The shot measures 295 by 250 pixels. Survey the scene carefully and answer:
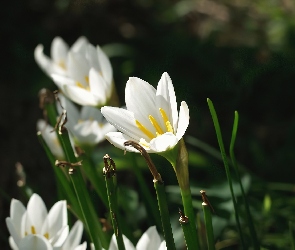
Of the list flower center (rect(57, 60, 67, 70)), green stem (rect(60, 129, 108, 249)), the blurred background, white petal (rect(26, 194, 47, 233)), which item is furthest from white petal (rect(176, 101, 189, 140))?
the blurred background

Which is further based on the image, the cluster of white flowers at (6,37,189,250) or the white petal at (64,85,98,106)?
the white petal at (64,85,98,106)

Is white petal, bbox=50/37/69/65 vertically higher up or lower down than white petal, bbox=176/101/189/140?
→ higher up

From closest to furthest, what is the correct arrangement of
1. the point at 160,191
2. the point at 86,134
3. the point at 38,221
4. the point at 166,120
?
the point at 160,191 < the point at 166,120 < the point at 38,221 < the point at 86,134

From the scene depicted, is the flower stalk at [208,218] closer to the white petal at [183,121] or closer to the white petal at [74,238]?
the white petal at [183,121]

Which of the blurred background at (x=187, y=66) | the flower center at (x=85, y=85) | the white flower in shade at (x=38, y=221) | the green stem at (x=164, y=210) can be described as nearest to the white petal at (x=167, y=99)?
the green stem at (x=164, y=210)

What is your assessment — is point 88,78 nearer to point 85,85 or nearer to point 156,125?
point 85,85

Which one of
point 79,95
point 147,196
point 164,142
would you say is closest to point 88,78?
point 79,95

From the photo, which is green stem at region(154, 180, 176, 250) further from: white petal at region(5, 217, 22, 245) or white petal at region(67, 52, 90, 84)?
white petal at region(67, 52, 90, 84)
